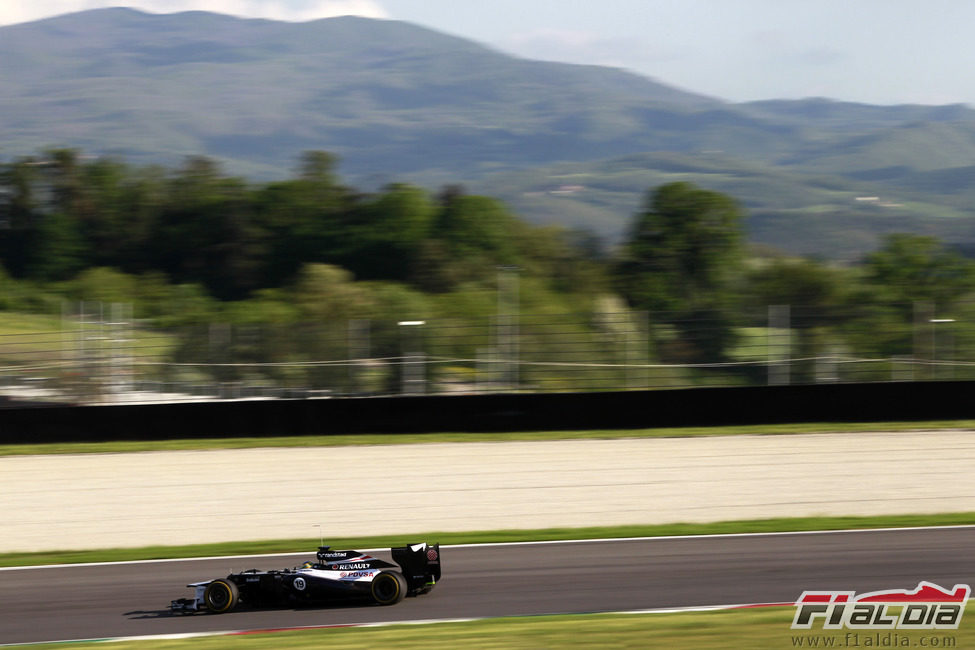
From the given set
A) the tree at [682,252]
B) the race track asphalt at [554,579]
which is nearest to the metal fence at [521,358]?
the race track asphalt at [554,579]

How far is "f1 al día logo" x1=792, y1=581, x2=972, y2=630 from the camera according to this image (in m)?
5.61

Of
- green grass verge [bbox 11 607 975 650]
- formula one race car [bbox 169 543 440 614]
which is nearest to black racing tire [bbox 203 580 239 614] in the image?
formula one race car [bbox 169 543 440 614]

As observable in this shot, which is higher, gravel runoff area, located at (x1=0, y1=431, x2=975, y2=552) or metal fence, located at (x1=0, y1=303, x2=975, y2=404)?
metal fence, located at (x1=0, y1=303, x2=975, y2=404)

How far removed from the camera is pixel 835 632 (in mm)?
5512

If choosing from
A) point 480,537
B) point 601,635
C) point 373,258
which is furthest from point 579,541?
point 373,258

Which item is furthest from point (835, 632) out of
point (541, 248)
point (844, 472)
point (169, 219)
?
point (169, 219)

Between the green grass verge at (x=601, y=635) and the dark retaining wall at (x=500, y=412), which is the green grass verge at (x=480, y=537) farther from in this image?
the dark retaining wall at (x=500, y=412)

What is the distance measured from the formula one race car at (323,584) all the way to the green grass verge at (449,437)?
309 inches

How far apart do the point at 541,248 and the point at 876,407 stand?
20714 millimetres

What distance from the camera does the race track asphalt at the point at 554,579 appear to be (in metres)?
6.27

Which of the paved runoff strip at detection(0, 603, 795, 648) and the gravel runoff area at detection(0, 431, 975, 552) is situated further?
the gravel runoff area at detection(0, 431, 975, 552)

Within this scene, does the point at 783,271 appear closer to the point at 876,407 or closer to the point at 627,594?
the point at 876,407

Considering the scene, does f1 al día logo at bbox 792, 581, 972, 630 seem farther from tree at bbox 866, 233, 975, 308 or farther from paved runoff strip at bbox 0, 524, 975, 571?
tree at bbox 866, 233, 975, 308

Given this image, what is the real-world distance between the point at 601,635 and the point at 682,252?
26.4 m
